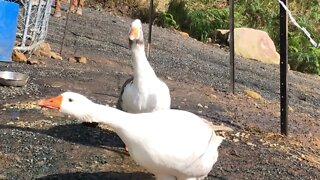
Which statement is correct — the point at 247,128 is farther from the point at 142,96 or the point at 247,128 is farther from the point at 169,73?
the point at 169,73

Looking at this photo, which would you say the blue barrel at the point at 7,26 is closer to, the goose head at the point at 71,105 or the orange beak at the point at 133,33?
the orange beak at the point at 133,33

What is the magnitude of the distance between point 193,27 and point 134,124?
1439 cm

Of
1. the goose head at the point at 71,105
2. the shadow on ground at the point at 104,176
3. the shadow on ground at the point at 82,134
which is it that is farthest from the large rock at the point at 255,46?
the goose head at the point at 71,105

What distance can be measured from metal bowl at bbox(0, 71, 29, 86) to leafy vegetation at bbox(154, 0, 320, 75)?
10170 millimetres

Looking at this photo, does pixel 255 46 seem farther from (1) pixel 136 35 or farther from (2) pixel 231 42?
(1) pixel 136 35

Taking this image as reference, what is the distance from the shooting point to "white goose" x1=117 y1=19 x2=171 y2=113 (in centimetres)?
509

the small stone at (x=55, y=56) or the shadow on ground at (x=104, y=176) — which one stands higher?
the small stone at (x=55, y=56)

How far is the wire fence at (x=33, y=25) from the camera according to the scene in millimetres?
9500

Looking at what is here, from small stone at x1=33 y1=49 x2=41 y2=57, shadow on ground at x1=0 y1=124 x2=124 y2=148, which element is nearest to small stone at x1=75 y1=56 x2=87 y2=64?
small stone at x1=33 y1=49 x2=41 y2=57

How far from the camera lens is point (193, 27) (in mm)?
Result: 18016

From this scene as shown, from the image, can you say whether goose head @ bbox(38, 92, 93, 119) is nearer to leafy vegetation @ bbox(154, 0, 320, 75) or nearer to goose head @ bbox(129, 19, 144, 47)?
goose head @ bbox(129, 19, 144, 47)

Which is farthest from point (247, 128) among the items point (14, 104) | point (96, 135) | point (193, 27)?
point (193, 27)

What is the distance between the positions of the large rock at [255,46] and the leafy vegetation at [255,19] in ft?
2.57

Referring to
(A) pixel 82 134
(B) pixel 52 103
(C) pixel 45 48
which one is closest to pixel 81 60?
(C) pixel 45 48
